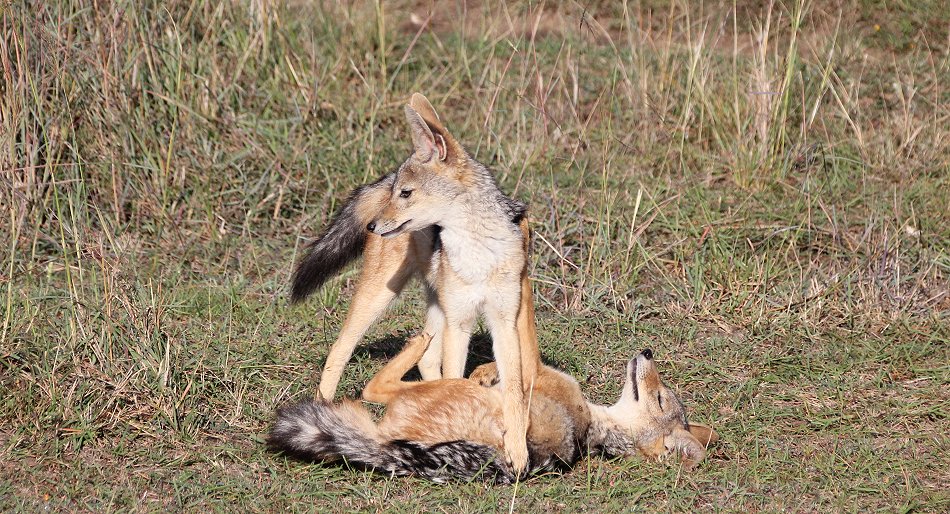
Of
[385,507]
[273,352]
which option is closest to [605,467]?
[385,507]

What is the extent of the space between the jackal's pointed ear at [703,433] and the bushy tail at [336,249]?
6.18ft

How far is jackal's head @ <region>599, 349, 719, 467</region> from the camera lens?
529 centimetres

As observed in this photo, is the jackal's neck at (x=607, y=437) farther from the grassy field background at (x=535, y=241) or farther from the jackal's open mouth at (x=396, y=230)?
the jackal's open mouth at (x=396, y=230)

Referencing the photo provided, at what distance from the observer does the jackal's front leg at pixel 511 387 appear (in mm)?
4941

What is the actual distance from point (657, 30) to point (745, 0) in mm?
826

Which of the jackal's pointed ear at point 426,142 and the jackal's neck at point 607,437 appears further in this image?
the jackal's neck at point 607,437

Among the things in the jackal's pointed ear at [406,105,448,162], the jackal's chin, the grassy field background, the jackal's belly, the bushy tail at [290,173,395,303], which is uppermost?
the jackal's pointed ear at [406,105,448,162]

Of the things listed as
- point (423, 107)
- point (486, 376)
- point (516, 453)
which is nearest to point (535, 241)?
point (486, 376)

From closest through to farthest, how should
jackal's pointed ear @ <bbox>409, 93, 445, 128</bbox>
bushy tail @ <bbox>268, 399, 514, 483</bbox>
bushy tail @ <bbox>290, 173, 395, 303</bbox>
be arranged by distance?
bushy tail @ <bbox>268, 399, 514, 483</bbox> < jackal's pointed ear @ <bbox>409, 93, 445, 128</bbox> < bushy tail @ <bbox>290, 173, 395, 303</bbox>

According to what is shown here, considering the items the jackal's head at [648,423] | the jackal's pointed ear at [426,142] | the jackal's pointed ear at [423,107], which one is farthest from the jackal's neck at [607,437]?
the jackal's pointed ear at [423,107]

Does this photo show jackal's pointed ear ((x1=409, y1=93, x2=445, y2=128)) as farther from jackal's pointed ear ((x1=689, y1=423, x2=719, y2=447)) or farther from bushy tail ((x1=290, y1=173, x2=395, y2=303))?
jackal's pointed ear ((x1=689, y1=423, x2=719, y2=447))

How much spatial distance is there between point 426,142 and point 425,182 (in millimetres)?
192

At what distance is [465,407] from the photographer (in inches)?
199

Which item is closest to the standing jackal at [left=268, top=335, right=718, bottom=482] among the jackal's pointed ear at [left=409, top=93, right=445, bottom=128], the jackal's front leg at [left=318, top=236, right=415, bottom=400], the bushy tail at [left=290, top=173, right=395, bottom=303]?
the jackal's front leg at [left=318, top=236, right=415, bottom=400]
